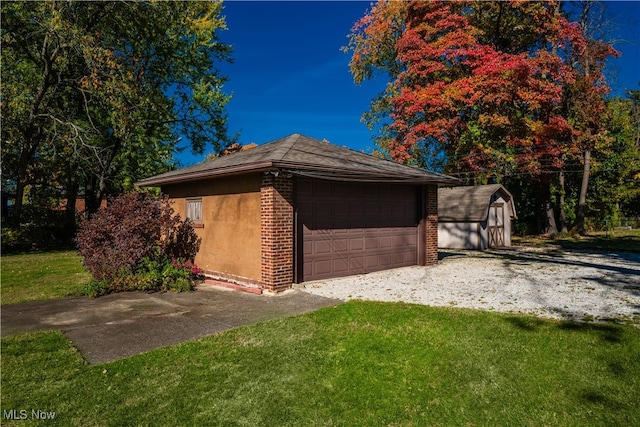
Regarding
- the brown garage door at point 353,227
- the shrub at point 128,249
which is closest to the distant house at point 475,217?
the brown garage door at point 353,227

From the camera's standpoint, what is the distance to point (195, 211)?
11875 millimetres

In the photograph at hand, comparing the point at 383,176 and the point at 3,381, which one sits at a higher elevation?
the point at 383,176

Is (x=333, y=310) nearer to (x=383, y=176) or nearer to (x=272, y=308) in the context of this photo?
(x=272, y=308)

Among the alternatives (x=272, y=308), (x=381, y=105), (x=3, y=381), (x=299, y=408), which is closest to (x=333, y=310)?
(x=272, y=308)

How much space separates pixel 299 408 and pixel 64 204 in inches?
1094

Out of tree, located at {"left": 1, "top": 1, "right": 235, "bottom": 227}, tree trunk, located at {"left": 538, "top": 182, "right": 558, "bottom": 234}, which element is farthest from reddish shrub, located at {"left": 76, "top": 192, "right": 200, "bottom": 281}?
tree trunk, located at {"left": 538, "top": 182, "right": 558, "bottom": 234}

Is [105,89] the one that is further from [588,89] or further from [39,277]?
[588,89]

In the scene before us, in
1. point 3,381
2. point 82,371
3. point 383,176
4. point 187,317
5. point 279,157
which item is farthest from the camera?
point 383,176

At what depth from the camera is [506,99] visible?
69.9 feet

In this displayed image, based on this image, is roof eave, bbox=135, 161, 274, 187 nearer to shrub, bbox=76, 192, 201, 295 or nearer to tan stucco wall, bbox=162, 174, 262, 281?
tan stucco wall, bbox=162, 174, 262, 281

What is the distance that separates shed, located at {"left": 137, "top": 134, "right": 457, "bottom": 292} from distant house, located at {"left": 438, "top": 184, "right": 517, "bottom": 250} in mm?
7424

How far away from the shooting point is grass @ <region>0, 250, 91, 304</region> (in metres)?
8.41

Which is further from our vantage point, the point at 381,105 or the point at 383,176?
the point at 381,105

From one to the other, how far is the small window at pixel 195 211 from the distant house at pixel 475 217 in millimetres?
13035
